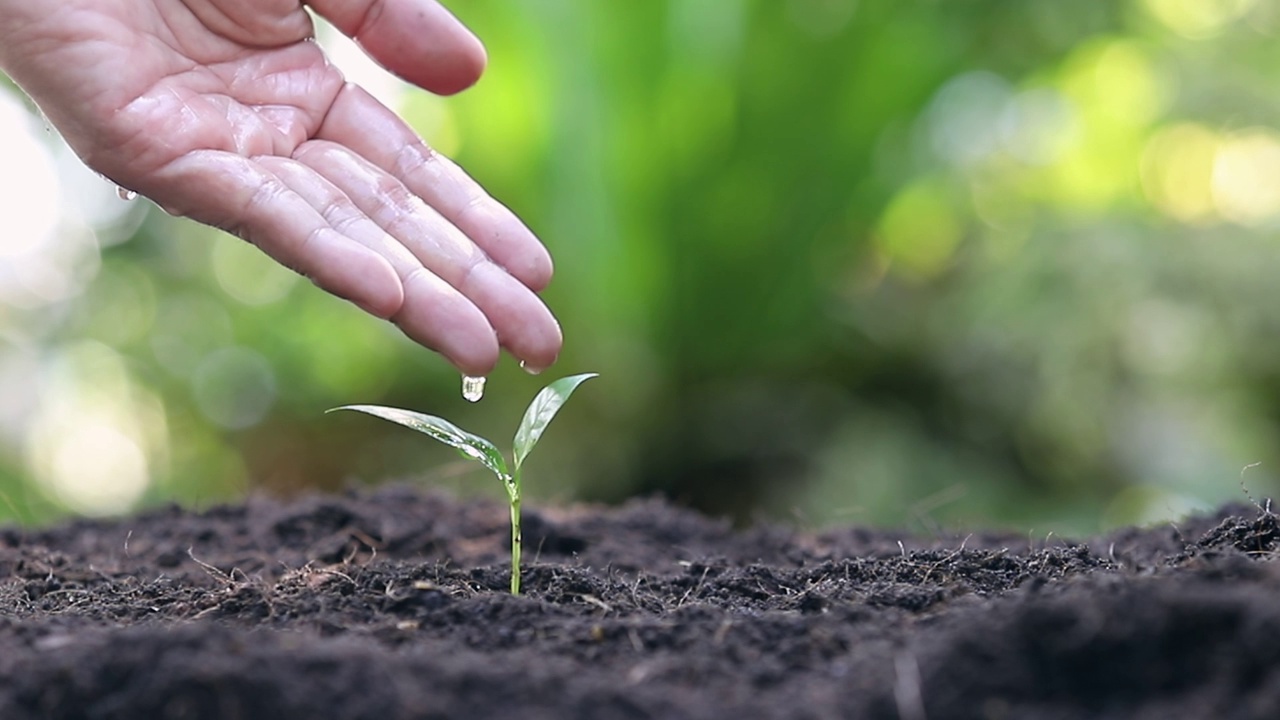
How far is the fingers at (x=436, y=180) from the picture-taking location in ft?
4.44

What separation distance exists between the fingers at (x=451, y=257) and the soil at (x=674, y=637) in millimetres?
277

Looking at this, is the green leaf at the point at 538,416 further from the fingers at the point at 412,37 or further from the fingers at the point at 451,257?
the fingers at the point at 412,37

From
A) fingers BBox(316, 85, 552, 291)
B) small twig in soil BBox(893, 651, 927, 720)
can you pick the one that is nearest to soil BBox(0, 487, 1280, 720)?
small twig in soil BBox(893, 651, 927, 720)

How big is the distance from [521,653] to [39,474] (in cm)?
411

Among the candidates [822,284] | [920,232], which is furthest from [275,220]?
[920,232]

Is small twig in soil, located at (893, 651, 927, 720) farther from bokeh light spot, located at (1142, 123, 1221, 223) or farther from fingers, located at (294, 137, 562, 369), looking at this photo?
bokeh light spot, located at (1142, 123, 1221, 223)

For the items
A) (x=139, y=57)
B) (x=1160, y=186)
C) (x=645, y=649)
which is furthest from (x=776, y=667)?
(x=1160, y=186)

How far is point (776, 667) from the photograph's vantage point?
2.75 ft

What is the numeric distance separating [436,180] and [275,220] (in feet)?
0.88

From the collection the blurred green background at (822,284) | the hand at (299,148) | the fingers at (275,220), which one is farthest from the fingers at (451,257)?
the blurred green background at (822,284)

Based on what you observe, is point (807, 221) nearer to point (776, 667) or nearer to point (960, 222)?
point (960, 222)

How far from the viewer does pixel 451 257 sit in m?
1.30

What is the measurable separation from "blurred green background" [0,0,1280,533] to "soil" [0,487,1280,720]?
2047 mm

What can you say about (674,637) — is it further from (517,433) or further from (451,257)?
(451,257)
